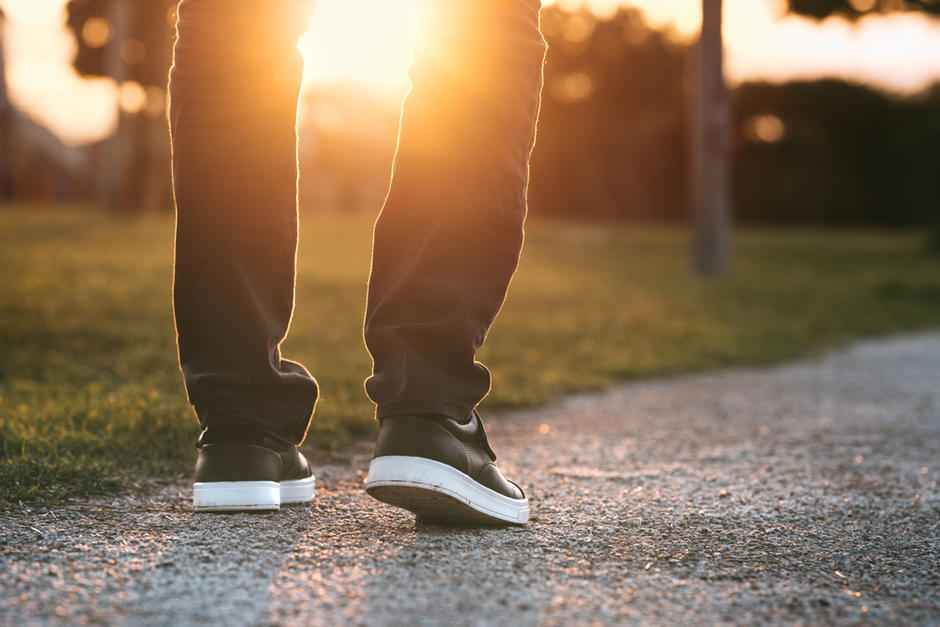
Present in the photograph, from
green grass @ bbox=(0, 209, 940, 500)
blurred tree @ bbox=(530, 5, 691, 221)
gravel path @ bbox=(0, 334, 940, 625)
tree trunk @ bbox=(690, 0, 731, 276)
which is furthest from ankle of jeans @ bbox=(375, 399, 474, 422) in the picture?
blurred tree @ bbox=(530, 5, 691, 221)

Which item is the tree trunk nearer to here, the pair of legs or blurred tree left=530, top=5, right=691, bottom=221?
the pair of legs

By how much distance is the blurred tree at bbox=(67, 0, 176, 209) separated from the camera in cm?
1349

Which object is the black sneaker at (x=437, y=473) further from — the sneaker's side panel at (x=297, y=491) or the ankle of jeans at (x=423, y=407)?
the sneaker's side panel at (x=297, y=491)

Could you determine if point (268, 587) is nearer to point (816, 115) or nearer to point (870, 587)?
point (870, 587)

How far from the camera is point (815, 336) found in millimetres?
4922

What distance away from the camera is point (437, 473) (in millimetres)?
1263

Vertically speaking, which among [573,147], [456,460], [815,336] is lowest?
[815,336]

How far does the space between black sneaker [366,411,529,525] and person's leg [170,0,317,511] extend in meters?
0.21

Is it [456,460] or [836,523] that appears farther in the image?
[836,523]

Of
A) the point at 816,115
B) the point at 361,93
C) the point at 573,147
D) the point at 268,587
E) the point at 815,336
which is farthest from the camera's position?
the point at 573,147

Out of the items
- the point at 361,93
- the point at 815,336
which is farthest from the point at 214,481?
the point at 361,93

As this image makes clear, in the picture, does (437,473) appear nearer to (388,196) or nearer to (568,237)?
(388,196)

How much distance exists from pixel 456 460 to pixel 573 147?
85.8 feet

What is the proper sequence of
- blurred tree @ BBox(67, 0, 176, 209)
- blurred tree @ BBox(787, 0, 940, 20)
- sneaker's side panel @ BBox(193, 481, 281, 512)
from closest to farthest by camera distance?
1. sneaker's side panel @ BBox(193, 481, 281, 512)
2. blurred tree @ BBox(787, 0, 940, 20)
3. blurred tree @ BBox(67, 0, 176, 209)
